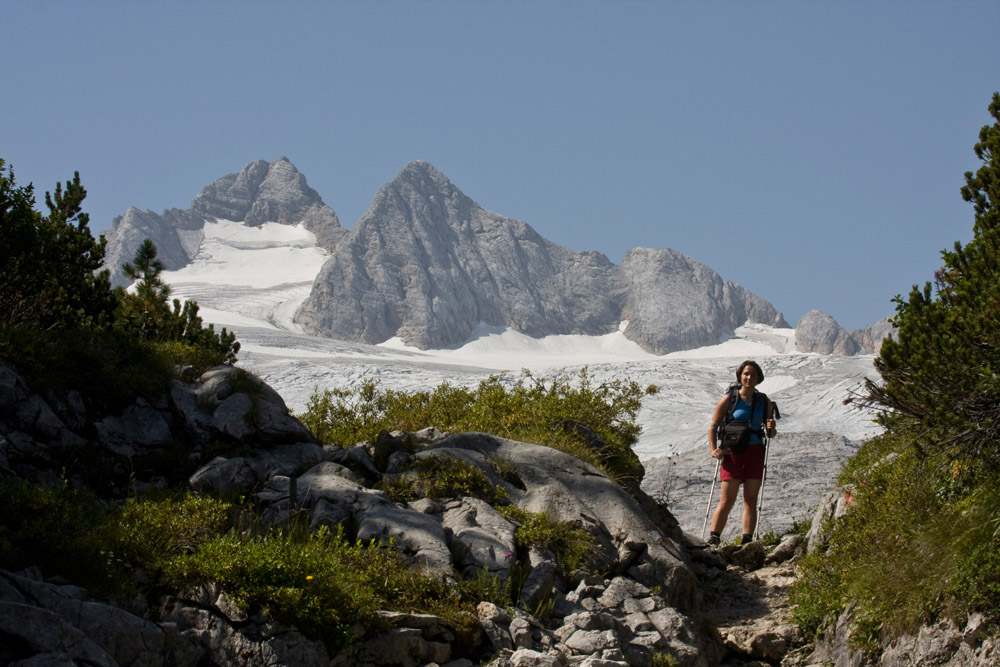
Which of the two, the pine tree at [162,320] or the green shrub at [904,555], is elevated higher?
the pine tree at [162,320]

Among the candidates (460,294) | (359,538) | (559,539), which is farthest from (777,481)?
(460,294)

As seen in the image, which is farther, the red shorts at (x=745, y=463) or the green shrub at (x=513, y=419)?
the green shrub at (x=513, y=419)

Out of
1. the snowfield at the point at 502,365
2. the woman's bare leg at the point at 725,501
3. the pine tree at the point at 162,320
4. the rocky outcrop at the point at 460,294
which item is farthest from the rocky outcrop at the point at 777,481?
the rocky outcrop at the point at 460,294

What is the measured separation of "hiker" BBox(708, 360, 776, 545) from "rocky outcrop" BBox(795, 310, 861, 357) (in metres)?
164

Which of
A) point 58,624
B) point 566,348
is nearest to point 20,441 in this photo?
point 58,624

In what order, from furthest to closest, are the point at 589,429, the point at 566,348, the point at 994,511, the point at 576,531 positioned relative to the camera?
1. the point at 566,348
2. the point at 589,429
3. the point at 576,531
4. the point at 994,511

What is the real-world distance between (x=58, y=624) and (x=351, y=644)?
1846 millimetres

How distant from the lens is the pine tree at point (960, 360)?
23.1 feet

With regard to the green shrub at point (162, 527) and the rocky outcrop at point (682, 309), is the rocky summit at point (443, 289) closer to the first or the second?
the rocky outcrop at point (682, 309)

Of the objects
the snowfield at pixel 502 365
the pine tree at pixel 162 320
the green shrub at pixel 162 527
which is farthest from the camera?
the snowfield at pixel 502 365

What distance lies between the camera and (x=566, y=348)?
178 m

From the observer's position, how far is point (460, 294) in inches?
6983

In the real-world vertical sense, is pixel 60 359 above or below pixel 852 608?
above

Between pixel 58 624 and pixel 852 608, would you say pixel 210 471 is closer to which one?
pixel 58 624
